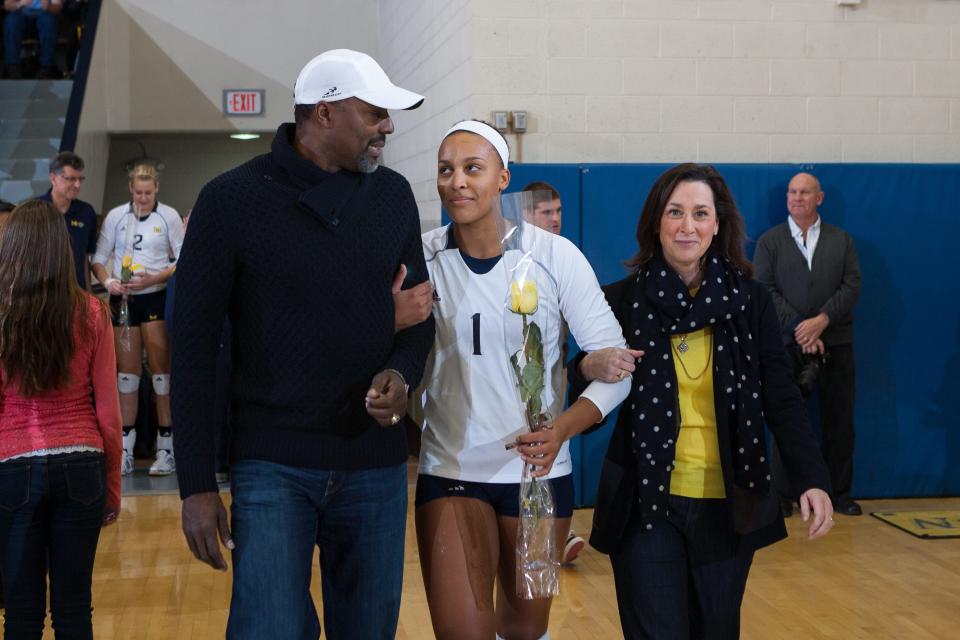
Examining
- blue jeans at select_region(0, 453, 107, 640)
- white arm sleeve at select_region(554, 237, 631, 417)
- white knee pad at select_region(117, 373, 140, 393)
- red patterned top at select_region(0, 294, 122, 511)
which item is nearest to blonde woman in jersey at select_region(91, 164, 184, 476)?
white knee pad at select_region(117, 373, 140, 393)

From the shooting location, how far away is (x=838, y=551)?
5.93 m

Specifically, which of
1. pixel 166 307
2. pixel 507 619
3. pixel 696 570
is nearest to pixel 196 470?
pixel 507 619

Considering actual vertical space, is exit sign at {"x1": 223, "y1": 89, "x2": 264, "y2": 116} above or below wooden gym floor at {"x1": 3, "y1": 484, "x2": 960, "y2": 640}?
above

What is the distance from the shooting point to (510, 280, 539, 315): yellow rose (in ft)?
9.57

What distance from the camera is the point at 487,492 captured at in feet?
9.87

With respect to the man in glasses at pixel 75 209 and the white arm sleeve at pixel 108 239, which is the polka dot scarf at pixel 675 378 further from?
the white arm sleeve at pixel 108 239

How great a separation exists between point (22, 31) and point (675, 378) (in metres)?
10.7

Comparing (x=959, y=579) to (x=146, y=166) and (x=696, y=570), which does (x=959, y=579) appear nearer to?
(x=696, y=570)

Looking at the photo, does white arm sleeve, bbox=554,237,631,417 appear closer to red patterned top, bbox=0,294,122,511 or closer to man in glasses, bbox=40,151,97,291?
red patterned top, bbox=0,294,122,511

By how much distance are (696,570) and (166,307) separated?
5745 mm

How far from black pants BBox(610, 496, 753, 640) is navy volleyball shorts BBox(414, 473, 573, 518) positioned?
0.68 ft

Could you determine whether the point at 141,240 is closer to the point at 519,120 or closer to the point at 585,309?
the point at 519,120

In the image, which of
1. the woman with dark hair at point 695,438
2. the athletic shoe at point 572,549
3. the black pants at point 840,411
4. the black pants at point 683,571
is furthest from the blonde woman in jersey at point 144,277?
the black pants at point 683,571

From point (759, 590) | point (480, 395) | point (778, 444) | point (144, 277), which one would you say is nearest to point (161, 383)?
point (144, 277)
